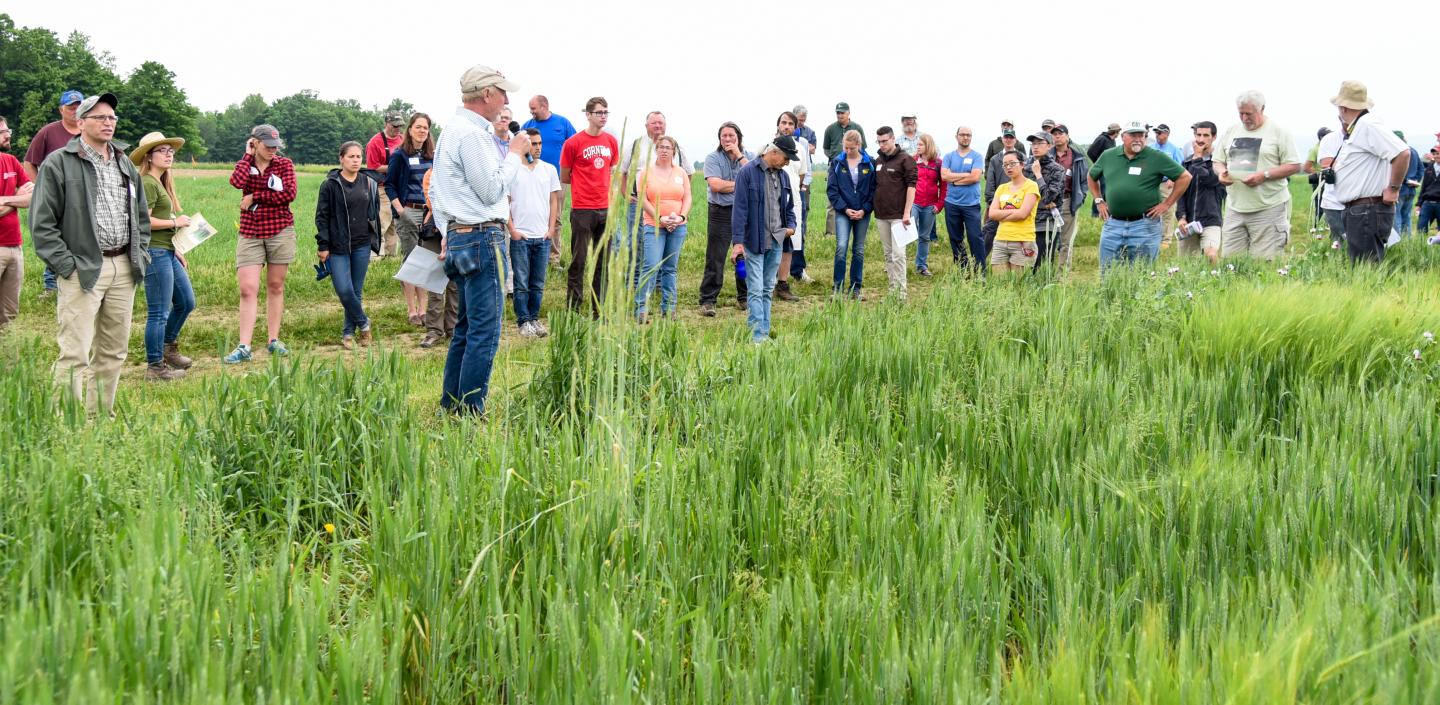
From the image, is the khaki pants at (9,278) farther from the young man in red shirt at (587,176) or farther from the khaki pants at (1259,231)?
the khaki pants at (1259,231)

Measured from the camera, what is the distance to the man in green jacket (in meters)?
6.05

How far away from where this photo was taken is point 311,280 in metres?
12.7

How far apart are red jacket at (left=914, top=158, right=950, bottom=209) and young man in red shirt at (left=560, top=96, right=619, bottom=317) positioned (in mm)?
5110

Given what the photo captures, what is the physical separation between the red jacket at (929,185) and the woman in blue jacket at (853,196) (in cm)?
184

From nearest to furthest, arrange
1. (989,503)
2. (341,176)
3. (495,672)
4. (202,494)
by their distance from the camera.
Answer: (495,672) → (202,494) → (989,503) → (341,176)

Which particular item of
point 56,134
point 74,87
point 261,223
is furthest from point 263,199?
point 74,87

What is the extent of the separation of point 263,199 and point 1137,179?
8.28 metres

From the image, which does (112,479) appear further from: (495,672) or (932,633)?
(932,633)

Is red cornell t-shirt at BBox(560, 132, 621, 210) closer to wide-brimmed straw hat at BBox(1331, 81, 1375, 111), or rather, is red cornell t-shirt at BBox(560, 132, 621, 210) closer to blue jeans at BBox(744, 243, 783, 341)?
blue jeans at BBox(744, 243, 783, 341)

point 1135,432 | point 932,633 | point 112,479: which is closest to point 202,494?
point 112,479

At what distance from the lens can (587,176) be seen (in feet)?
33.7


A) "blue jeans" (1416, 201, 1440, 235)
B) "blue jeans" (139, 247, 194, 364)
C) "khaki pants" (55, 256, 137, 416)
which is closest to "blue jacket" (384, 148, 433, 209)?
"blue jeans" (139, 247, 194, 364)

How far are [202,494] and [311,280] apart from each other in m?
10.6

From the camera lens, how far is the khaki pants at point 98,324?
6223 mm
